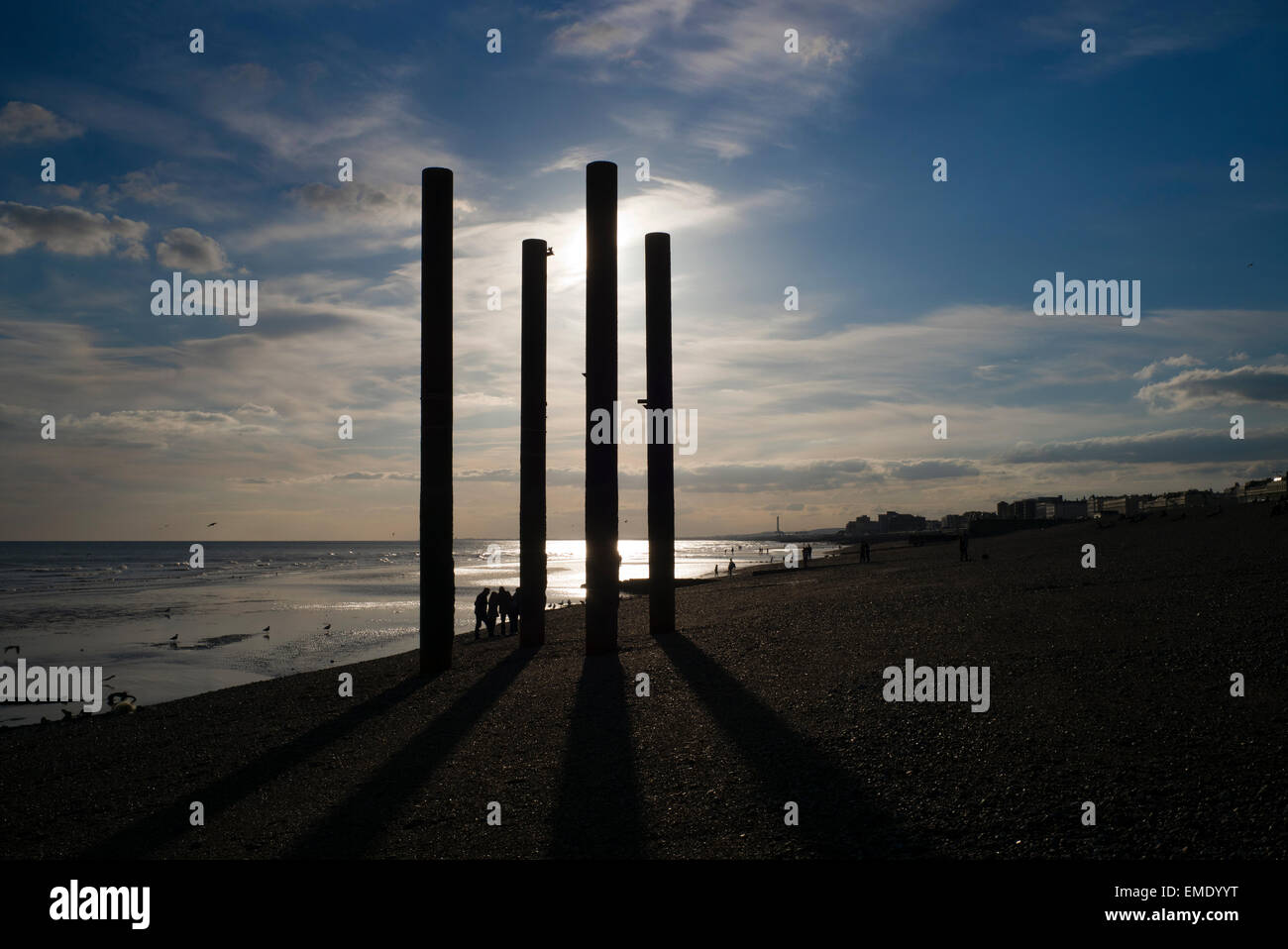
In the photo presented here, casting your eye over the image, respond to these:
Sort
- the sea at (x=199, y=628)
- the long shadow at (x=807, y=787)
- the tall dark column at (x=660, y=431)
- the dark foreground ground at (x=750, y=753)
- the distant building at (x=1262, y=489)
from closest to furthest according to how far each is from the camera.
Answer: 1. the long shadow at (x=807, y=787)
2. the dark foreground ground at (x=750, y=753)
3. the tall dark column at (x=660, y=431)
4. the sea at (x=199, y=628)
5. the distant building at (x=1262, y=489)


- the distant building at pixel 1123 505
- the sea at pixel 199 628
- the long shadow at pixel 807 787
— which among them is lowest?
the sea at pixel 199 628

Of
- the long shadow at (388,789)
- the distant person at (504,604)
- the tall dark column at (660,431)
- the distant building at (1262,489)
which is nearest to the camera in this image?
the long shadow at (388,789)

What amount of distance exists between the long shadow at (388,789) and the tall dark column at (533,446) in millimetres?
5120

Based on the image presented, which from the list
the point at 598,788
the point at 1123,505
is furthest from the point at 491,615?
the point at 1123,505

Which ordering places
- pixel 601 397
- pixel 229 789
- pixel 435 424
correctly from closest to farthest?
pixel 229 789 → pixel 435 424 → pixel 601 397

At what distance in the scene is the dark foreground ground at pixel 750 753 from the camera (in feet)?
21.3

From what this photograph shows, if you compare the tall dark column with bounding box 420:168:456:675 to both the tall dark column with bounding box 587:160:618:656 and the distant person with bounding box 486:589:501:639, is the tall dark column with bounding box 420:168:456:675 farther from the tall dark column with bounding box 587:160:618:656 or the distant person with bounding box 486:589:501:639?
the distant person with bounding box 486:589:501:639

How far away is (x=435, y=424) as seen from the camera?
1546 centimetres

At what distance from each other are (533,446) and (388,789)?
10328mm

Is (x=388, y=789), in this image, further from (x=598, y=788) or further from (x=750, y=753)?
(x=750, y=753)

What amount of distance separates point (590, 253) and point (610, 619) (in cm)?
702

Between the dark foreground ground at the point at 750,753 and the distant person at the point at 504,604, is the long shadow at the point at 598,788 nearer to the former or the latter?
the dark foreground ground at the point at 750,753

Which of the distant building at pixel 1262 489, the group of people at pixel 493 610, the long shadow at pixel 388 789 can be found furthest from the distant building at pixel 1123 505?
the long shadow at pixel 388 789
